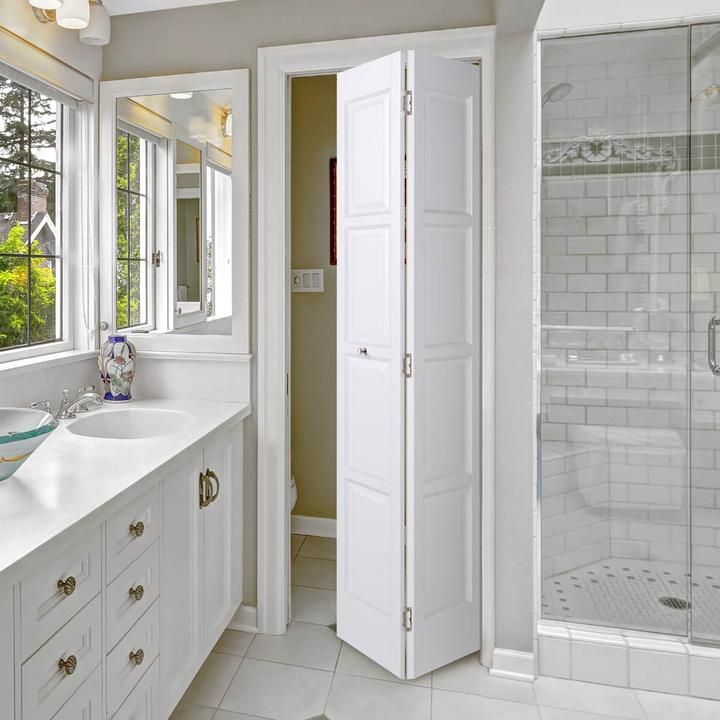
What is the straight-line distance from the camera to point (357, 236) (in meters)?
1.97

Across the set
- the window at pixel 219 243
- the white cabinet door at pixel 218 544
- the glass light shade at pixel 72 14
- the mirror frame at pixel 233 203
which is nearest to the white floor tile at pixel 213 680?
the white cabinet door at pixel 218 544

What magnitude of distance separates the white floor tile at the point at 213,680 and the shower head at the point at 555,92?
2.28 meters

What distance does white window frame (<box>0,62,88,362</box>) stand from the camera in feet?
7.29

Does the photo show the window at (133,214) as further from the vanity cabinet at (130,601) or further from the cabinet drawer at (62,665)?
the cabinet drawer at (62,665)

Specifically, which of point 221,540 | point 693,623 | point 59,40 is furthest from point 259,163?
point 693,623

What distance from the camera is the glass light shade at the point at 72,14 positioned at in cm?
182

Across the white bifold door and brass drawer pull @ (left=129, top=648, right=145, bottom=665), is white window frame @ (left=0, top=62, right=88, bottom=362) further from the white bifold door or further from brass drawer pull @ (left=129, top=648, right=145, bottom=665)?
brass drawer pull @ (left=129, top=648, right=145, bottom=665)

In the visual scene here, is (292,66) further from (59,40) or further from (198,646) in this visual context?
(198,646)

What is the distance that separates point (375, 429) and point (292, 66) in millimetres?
1355

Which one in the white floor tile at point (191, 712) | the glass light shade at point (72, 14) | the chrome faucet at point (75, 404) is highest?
the glass light shade at point (72, 14)

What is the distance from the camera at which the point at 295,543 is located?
3.08 meters

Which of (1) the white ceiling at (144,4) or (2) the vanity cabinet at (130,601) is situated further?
(1) the white ceiling at (144,4)

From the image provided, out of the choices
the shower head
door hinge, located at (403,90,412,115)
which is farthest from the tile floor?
the shower head

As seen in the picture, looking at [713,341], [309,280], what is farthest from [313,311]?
[713,341]
